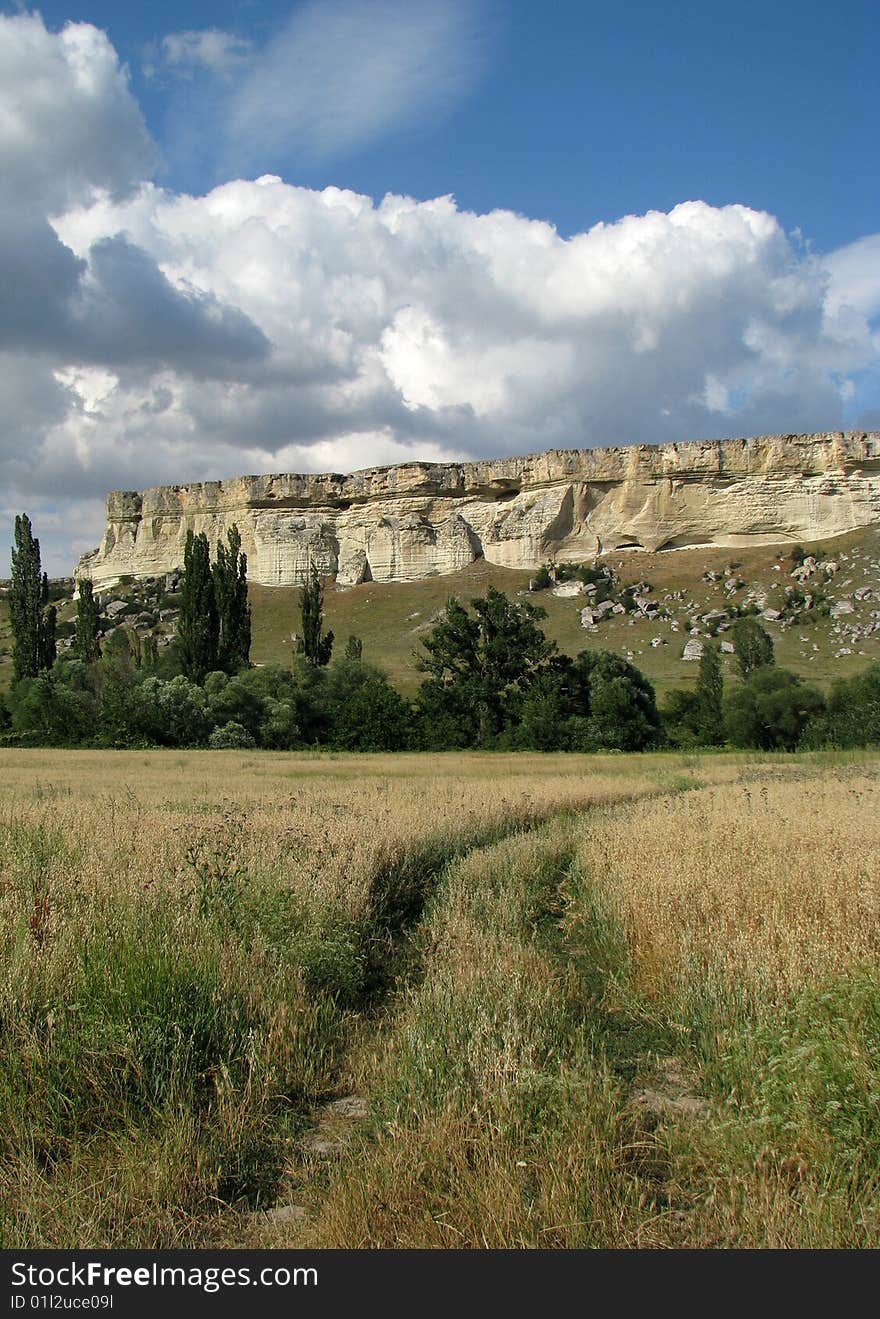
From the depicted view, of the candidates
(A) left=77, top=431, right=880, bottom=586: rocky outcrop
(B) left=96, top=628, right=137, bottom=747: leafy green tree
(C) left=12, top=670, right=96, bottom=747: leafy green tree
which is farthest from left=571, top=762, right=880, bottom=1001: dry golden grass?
(A) left=77, top=431, right=880, bottom=586: rocky outcrop

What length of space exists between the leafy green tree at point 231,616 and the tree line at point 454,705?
4.32 ft

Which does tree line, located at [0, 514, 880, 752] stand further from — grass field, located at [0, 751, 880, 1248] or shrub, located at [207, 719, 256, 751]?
grass field, located at [0, 751, 880, 1248]

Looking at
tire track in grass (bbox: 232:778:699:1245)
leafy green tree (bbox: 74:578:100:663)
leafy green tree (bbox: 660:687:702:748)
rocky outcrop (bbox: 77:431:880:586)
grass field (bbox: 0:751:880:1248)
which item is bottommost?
leafy green tree (bbox: 660:687:702:748)

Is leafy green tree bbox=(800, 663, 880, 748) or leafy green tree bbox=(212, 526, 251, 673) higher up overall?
leafy green tree bbox=(212, 526, 251, 673)

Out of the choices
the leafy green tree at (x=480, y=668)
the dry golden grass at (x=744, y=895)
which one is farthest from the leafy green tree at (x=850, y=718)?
the dry golden grass at (x=744, y=895)

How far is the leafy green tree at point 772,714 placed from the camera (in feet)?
146

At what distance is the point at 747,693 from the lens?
4594cm

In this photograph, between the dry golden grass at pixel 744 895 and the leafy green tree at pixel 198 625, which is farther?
the leafy green tree at pixel 198 625

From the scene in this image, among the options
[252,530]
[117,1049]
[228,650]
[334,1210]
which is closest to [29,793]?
[117,1049]

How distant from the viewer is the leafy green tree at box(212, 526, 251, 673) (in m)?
52.3

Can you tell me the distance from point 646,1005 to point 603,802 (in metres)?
12.0

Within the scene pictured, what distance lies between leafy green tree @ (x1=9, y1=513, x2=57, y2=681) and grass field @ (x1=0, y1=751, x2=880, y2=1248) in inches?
1987

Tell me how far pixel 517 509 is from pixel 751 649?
164ft

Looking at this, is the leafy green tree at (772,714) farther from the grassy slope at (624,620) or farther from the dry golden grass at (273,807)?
the dry golden grass at (273,807)
